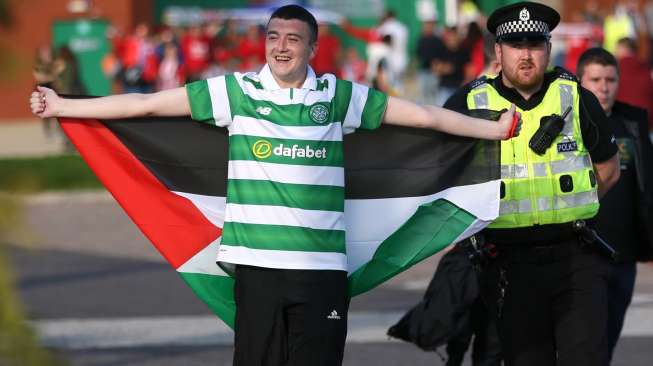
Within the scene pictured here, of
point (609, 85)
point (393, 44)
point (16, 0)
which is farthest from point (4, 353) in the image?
point (393, 44)

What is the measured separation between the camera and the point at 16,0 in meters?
1.79

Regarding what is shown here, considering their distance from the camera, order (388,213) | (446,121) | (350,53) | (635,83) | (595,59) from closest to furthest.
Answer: (446,121), (388,213), (595,59), (635,83), (350,53)

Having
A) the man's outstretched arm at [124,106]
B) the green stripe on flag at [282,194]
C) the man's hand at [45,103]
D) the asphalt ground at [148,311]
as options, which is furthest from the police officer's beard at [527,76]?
the asphalt ground at [148,311]

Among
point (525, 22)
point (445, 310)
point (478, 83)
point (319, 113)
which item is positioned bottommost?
point (445, 310)

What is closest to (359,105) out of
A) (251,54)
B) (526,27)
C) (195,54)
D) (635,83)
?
(526,27)

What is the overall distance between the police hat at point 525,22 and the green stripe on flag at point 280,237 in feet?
3.94

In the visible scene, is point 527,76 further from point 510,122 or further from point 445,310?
point 445,310

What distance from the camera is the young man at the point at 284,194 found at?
464 cm

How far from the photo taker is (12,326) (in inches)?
69.8

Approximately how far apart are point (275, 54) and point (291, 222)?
62 cm

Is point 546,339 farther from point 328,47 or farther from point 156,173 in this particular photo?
point 328,47

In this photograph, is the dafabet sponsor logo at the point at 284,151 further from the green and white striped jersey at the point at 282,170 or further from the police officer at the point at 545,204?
the police officer at the point at 545,204

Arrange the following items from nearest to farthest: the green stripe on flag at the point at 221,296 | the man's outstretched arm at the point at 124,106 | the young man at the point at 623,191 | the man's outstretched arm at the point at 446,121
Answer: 1. the man's outstretched arm at the point at 124,106
2. the man's outstretched arm at the point at 446,121
3. the green stripe on flag at the point at 221,296
4. the young man at the point at 623,191

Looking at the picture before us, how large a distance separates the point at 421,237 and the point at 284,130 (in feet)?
3.56
